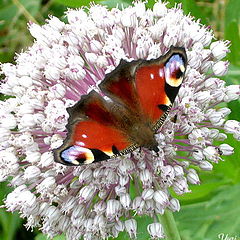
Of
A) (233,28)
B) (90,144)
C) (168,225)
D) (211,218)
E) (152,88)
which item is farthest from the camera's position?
(211,218)

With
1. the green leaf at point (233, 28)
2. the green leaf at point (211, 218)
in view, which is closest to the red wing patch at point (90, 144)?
the green leaf at point (211, 218)

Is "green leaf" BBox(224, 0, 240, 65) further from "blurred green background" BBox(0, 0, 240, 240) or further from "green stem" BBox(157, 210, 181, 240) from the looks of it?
"green stem" BBox(157, 210, 181, 240)

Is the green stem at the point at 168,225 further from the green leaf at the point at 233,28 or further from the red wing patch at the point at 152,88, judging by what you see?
the green leaf at the point at 233,28

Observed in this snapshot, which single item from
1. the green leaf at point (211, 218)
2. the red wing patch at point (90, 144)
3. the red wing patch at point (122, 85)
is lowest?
the green leaf at point (211, 218)

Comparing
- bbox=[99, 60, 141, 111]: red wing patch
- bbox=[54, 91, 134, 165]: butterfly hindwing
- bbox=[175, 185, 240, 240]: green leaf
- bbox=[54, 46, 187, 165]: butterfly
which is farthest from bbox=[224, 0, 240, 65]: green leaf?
bbox=[54, 91, 134, 165]: butterfly hindwing

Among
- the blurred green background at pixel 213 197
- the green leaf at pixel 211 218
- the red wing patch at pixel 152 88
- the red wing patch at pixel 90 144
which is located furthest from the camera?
the green leaf at pixel 211 218

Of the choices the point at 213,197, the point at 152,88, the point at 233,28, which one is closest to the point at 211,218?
the point at 213,197

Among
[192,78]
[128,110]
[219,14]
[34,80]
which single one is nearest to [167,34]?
[192,78]

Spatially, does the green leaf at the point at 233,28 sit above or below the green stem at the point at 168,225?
above

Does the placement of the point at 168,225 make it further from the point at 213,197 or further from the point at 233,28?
Result: the point at 233,28
